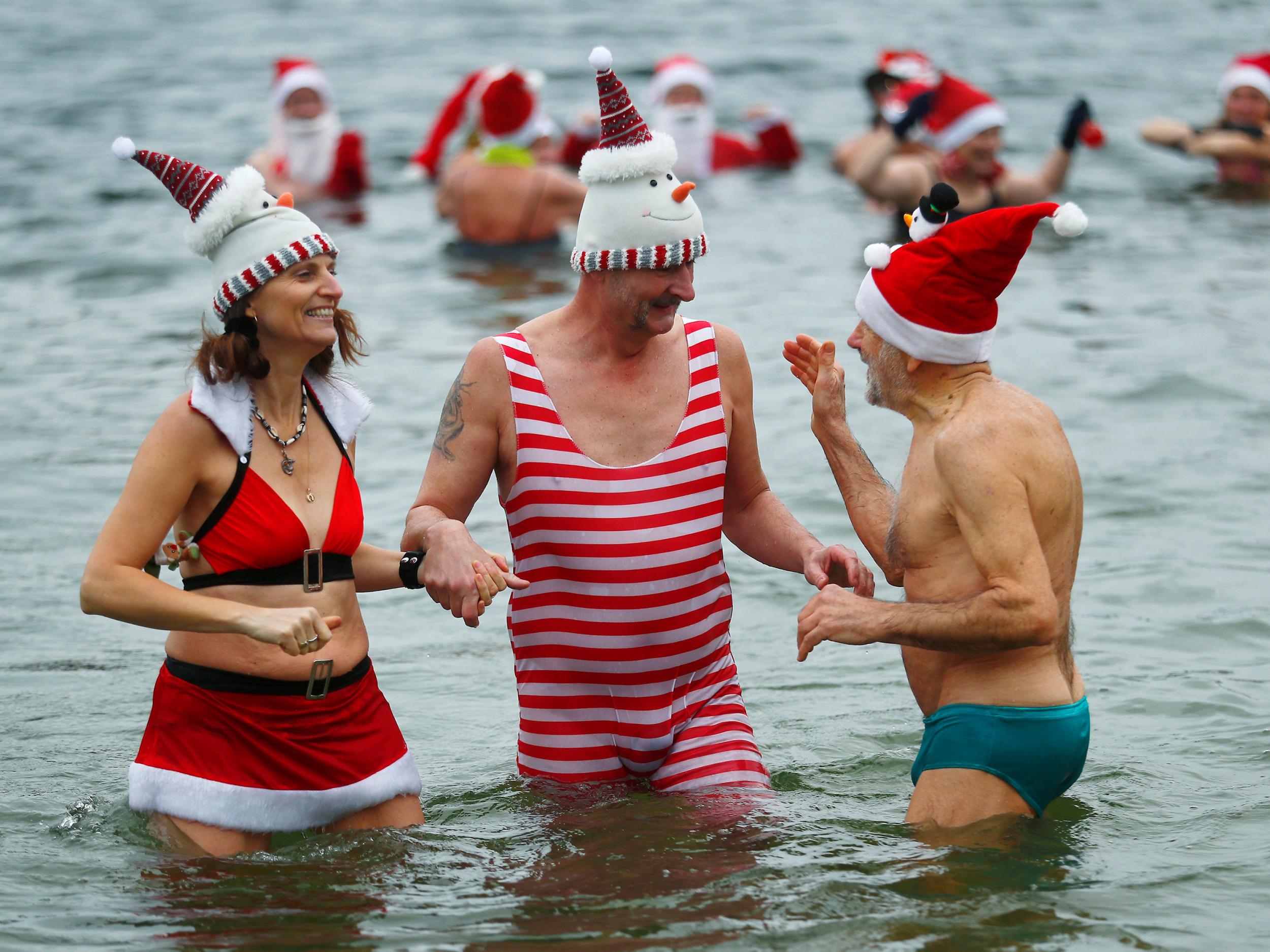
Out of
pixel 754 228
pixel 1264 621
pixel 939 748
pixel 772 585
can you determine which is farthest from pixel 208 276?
pixel 939 748

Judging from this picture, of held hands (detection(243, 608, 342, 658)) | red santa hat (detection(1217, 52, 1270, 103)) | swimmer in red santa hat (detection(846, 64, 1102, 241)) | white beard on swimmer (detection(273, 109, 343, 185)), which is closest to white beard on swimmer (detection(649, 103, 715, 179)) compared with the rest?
swimmer in red santa hat (detection(846, 64, 1102, 241))

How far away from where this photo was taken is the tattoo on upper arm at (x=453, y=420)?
4.68 metres

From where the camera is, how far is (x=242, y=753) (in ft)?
14.0

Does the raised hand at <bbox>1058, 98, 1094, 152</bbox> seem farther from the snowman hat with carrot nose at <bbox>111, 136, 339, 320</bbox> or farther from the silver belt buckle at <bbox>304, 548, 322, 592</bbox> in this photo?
the silver belt buckle at <bbox>304, 548, 322, 592</bbox>

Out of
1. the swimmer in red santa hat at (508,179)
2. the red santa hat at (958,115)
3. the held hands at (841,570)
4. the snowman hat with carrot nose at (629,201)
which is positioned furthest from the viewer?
the swimmer in red santa hat at (508,179)

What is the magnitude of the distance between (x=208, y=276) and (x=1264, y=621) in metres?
10.8

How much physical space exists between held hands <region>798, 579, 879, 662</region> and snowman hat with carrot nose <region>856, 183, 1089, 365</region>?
0.71 meters

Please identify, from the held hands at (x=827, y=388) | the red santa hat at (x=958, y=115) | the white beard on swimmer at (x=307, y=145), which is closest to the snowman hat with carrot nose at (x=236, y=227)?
the held hands at (x=827, y=388)

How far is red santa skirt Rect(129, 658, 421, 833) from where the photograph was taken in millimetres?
4258

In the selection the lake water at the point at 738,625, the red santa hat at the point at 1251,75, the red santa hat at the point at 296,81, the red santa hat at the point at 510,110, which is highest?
the red santa hat at the point at 296,81

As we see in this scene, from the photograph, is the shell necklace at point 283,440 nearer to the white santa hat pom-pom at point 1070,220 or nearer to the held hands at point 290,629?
the held hands at point 290,629

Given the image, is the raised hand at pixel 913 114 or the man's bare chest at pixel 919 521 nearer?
the man's bare chest at pixel 919 521

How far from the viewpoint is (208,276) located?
1493 centimetres

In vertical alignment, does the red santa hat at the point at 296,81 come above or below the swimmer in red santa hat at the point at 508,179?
above
